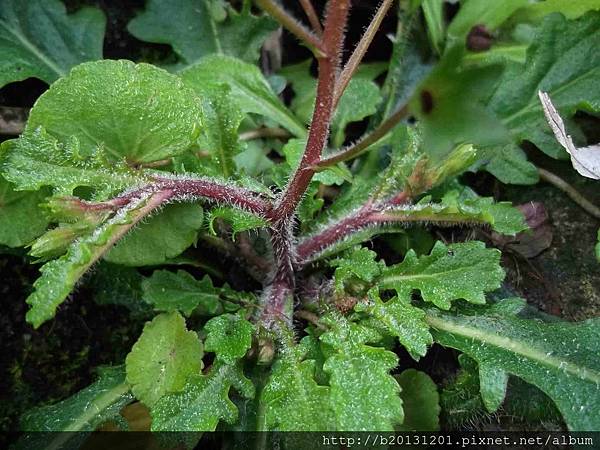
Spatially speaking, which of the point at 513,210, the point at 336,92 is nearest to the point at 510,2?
the point at 513,210

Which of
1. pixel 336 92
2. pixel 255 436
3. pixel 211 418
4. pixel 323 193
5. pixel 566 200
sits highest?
pixel 336 92

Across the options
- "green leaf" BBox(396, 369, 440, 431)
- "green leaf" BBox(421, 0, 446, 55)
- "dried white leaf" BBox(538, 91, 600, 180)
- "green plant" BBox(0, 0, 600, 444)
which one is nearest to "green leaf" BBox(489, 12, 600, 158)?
"green plant" BBox(0, 0, 600, 444)

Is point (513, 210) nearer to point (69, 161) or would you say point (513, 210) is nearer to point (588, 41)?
point (588, 41)

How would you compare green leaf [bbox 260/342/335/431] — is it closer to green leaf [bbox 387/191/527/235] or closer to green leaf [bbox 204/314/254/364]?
green leaf [bbox 204/314/254/364]

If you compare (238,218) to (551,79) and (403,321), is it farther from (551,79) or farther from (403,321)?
(551,79)

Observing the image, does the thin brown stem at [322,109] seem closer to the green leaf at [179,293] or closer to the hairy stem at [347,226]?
the hairy stem at [347,226]

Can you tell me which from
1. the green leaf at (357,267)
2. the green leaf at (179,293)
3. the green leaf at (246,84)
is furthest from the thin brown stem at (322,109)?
the green leaf at (246,84)

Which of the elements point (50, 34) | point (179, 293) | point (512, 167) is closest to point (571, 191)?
point (512, 167)
